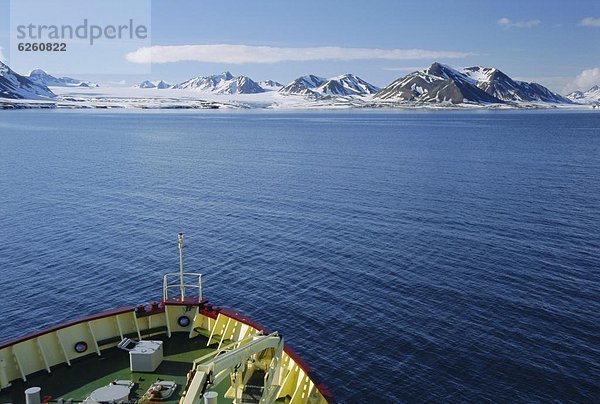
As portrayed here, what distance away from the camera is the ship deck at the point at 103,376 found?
2461 cm

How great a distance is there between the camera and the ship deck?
2461 centimetres

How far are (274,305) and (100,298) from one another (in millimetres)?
17070

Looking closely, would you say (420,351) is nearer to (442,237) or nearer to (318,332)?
(318,332)

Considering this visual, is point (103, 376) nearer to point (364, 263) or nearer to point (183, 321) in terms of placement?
point (183, 321)

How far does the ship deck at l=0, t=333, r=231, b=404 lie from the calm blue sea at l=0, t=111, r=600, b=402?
12528 millimetres

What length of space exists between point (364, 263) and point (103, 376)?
36.6 metres

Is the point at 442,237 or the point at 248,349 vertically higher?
the point at 248,349

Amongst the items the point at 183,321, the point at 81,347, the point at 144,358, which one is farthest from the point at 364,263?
the point at 81,347

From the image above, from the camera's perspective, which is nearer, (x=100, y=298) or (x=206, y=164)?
(x=100, y=298)

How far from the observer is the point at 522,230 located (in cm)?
6969

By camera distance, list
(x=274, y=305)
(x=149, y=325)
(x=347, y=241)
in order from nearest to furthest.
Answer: (x=149, y=325), (x=274, y=305), (x=347, y=241)

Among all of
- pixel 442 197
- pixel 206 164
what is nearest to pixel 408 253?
pixel 442 197

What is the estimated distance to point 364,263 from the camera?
58.4 metres

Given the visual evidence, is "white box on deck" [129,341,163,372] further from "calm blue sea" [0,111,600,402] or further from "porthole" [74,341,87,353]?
"calm blue sea" [0,111,600,402]
